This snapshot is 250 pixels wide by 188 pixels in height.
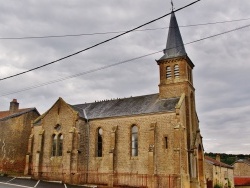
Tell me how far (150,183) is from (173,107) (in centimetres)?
804

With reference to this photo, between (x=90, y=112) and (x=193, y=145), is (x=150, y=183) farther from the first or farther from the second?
(x=90, y=112)

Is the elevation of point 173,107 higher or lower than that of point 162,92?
lower

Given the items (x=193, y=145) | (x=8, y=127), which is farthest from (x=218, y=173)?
(x=8, y=127)

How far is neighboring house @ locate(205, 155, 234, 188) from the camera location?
45344mm

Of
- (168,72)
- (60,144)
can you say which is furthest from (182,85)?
(60,144)

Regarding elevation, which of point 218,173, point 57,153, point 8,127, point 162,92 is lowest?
point 218,173

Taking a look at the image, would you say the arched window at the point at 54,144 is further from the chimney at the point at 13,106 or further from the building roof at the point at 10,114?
the chimney at the point at 13,106

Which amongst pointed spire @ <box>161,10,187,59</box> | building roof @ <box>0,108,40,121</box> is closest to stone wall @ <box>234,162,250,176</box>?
pointed spire @ <box>161,10,187,59</box>

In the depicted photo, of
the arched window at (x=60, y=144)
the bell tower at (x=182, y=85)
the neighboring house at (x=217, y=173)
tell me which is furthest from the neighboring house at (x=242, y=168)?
the arched window at (x=60, y=144)

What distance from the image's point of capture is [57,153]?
1372 inches

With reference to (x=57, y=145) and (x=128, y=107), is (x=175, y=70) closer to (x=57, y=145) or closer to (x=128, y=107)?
(x=128, y=107)

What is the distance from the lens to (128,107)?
34344 mm

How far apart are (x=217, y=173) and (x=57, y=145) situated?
27911mm

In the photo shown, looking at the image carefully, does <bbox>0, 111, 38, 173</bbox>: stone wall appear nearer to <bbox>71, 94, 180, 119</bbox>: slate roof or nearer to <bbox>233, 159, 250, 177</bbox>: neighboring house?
<bbox>71, 94, 180, 119</bbox>: slate roof
